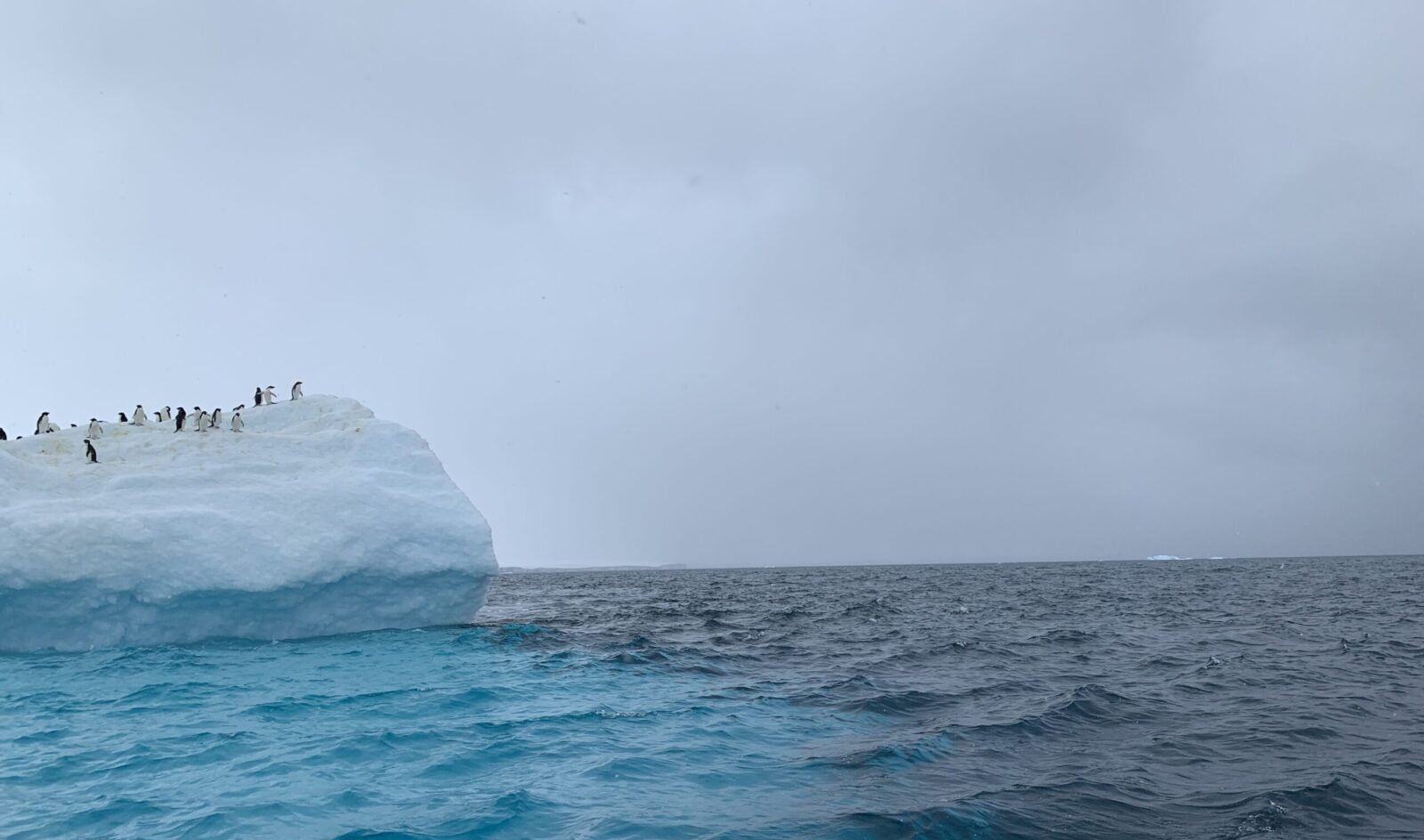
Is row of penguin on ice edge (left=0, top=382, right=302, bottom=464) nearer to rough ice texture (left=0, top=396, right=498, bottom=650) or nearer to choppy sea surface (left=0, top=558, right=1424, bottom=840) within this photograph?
rough ice texture (left=0, top=396, right=498, bottom=650)

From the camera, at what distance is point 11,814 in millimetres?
8422

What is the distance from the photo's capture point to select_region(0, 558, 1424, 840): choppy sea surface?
836cm

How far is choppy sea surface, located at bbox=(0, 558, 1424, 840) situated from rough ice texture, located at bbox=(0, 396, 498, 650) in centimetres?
128

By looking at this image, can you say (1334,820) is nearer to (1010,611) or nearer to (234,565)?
(234,565)

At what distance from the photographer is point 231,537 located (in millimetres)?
20172

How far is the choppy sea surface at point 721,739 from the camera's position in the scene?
329 inches

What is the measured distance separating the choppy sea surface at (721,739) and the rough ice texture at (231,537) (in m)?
1.28

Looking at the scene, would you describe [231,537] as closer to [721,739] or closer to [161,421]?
[161,421]

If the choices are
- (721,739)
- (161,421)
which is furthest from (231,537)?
(721,739)

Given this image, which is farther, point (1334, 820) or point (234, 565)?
point (234, 565)

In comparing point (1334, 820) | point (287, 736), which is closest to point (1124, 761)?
point (1334, 820)

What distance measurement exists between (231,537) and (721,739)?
14.6m

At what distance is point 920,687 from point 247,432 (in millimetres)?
19373

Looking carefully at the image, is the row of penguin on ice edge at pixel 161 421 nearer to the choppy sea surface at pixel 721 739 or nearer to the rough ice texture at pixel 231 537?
the rough ice texture at pixel 231 537
